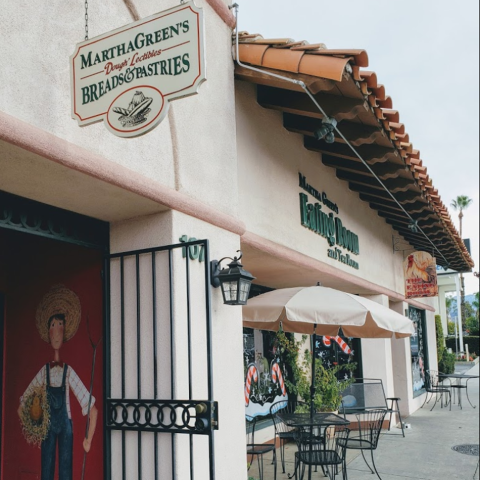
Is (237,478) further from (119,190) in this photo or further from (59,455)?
(119,190)

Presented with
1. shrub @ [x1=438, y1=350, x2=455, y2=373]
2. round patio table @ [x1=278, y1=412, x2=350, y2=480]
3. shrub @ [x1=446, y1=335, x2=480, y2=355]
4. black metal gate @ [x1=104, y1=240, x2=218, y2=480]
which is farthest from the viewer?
shrub @ [x1=446, y1=335, x2=480, y2=355]

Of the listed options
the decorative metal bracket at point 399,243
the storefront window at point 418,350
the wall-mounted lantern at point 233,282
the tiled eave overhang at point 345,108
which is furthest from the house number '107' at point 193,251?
the storefront window at point 418,350

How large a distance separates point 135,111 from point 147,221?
4.46 feet

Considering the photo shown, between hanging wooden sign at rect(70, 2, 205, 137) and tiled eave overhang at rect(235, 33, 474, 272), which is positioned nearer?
hanging wooden sign at rect(70, 2, 205, 137)

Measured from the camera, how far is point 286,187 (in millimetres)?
6863

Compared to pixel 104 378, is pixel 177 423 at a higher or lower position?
lower

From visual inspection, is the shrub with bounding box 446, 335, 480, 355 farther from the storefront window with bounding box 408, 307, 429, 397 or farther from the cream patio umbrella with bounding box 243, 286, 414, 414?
the cream patio umbrella with bounding box 243, 286, 414, 414

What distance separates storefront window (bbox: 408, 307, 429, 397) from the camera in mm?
15031

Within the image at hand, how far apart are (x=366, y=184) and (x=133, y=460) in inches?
239

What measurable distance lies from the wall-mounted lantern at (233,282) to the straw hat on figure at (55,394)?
4.01 ft

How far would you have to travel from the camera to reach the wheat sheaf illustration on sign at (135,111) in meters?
3.09

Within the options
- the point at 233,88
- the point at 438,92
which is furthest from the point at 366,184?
the point at 233,88

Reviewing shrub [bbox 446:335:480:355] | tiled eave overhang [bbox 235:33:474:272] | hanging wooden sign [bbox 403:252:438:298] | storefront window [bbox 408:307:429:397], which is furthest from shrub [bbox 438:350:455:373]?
shrub [bbox 446:335:480:355]

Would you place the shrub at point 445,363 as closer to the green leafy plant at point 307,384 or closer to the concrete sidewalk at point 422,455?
the concrete sidewalk at point 422,455
